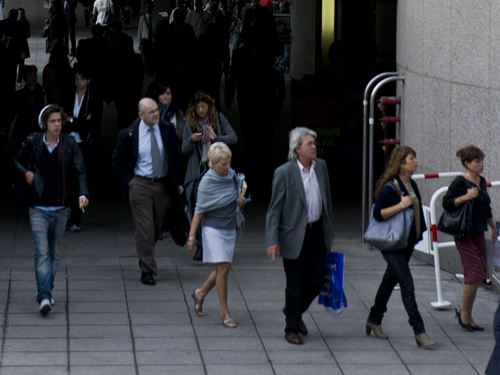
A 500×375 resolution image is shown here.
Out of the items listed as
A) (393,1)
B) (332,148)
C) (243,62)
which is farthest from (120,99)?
(393,1)

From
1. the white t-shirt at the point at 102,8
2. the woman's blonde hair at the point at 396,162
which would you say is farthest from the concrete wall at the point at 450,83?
the white t-shirt at the point at 102,8

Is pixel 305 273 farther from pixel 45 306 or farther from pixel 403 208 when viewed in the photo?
pixel 45 306

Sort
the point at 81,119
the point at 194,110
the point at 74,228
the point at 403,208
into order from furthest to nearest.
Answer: the point at 74,228
the point at 81,119
the point at 194,110
the point at 403,208

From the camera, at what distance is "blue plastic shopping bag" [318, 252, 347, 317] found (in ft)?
26.0

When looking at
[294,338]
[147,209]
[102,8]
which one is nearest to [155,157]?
[147,209]

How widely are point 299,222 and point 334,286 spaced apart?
0.59 meters

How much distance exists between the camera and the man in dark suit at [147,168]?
9336 millimetres

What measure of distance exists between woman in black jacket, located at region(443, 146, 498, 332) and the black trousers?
43.2 inches

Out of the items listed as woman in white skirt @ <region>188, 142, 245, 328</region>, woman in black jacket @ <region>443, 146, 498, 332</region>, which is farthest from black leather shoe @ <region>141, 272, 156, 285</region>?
woman in black jacket @ <region>443, 146, 498, 332</region>

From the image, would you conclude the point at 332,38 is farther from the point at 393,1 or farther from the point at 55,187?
the point at 55,187

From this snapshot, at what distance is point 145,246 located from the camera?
9461 mm

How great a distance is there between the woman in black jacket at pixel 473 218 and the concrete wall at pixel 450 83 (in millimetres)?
1317

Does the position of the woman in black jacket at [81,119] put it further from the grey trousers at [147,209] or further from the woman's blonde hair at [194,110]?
the grey trousers at [147,209]

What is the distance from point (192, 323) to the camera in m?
8.39
